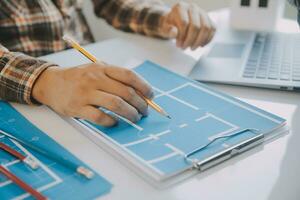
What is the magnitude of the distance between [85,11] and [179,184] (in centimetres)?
93

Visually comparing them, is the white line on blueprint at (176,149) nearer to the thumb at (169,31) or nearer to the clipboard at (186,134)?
the clipboard at (186,134)

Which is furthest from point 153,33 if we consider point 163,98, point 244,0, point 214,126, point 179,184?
point 179,184

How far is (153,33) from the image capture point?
1017 millimetres

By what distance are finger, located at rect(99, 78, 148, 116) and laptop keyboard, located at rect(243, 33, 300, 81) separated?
25 cm

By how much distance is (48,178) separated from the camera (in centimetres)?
52

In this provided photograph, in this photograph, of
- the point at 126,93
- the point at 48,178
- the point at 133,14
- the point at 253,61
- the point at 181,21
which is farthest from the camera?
the point at 133,14

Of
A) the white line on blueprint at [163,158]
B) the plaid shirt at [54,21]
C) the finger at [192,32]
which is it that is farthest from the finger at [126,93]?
the finger at [192,32]

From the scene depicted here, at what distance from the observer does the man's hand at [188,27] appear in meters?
0.93

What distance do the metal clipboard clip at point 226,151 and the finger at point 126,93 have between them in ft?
0.40

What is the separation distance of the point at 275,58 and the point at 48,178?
0.53 metres

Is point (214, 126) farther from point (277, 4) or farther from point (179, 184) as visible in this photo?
point (277, 4)

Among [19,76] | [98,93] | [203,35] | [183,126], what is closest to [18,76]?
[19,76]

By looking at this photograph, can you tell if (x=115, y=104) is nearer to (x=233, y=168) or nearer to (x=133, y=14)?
(x=233, y=168)

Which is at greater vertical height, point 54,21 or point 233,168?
point 54,21
